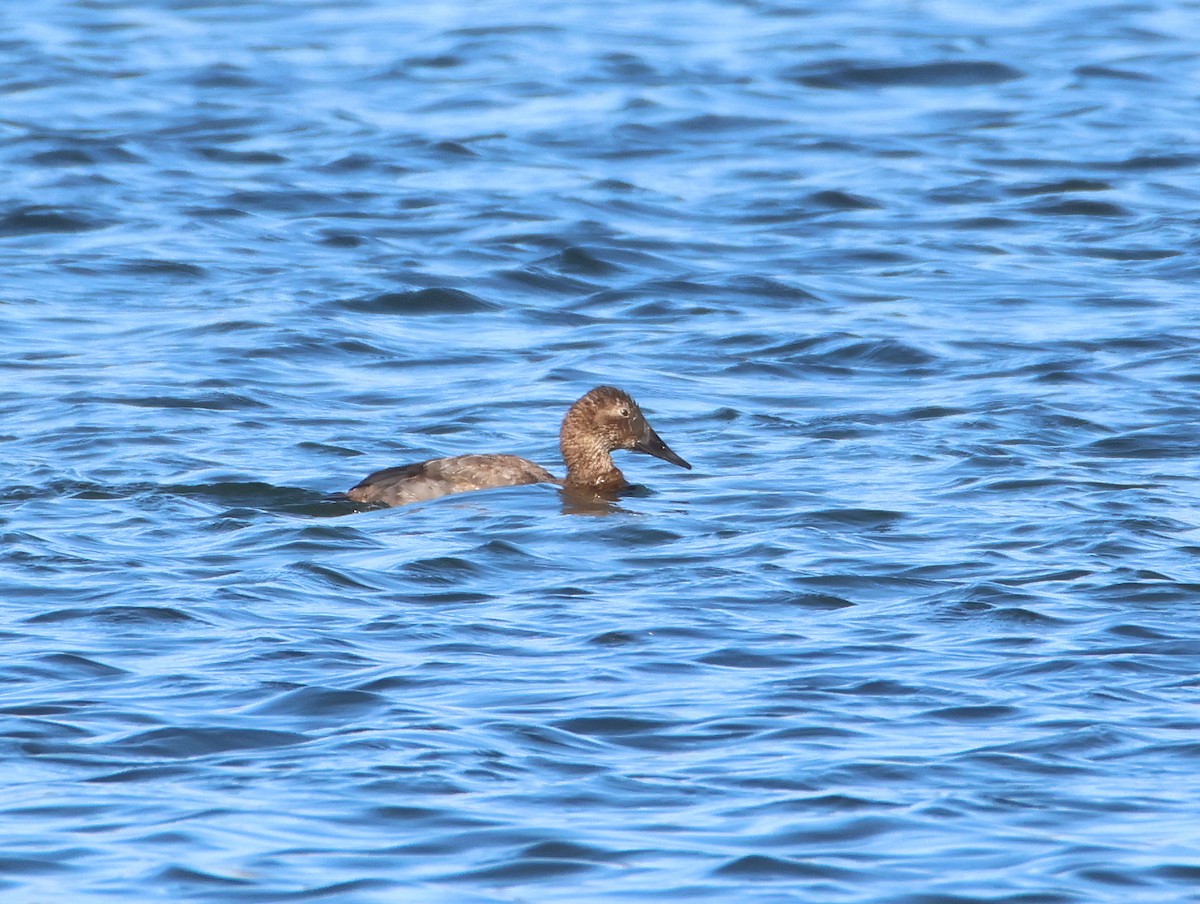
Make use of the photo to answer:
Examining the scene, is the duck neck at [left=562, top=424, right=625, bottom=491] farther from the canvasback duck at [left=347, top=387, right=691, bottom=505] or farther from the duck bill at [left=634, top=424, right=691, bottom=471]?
the duck bill at [left=634, top=424, right=691, bottom=471]

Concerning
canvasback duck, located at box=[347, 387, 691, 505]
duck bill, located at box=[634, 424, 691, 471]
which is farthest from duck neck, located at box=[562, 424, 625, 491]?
duck bill, located at box=[634, 424, 691, 471]

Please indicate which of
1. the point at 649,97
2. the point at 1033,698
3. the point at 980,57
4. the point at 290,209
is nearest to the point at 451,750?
the point at 1033,698

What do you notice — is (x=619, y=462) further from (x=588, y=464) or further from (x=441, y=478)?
(x=441, y=478)

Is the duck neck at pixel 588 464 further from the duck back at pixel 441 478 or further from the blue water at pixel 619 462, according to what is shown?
the duck back at pixel 441 478

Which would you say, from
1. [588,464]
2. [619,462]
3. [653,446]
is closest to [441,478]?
[588,464]

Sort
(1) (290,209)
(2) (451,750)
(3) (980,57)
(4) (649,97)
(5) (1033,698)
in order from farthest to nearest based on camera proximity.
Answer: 1. (3) (980,57)
2. (4) (649,97)
3. (1) (290,209)
4. (5) (1033,698)
5. (2) (451,750)

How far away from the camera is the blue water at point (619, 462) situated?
7.44 metres

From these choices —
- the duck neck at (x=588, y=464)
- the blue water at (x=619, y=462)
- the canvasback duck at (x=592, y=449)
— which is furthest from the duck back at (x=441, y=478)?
the duck neck at (x=588, y=464)

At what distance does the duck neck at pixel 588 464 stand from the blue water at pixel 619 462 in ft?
1.03

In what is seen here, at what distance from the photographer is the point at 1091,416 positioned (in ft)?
47.3

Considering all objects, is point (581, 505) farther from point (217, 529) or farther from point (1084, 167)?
point (1084, 167)

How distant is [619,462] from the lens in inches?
624

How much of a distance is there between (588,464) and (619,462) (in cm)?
235

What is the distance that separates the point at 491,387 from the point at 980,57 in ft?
45.5
